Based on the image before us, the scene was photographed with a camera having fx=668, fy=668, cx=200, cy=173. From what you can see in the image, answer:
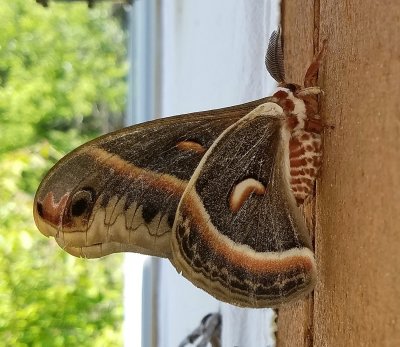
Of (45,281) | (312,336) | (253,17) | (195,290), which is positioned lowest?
(45,281)

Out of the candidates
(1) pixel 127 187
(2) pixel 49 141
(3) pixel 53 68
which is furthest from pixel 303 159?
(3) pixel 53 68

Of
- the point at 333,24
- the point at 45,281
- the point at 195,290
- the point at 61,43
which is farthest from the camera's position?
the point at 61,43

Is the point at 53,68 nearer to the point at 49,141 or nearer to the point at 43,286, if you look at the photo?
the point at 49,141

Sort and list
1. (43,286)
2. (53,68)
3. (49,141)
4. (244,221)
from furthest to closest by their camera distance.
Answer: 1. (53,68)
2. (49,141)
3. (43,286)
4. (244,221)

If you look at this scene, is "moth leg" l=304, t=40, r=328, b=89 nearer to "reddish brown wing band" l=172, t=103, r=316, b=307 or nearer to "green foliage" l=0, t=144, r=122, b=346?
"reddish brown wing band" l=172, t=103, r=316, b=307

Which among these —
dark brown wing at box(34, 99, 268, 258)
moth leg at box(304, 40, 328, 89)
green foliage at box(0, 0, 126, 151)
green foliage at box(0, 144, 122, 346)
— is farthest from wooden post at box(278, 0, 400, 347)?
green foliage at box(0, 0, 126, 151)

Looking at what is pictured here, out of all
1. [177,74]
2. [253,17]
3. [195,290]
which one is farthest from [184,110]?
[253,17]

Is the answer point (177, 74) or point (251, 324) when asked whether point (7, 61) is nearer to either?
point (177, 74)
